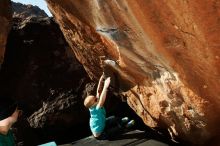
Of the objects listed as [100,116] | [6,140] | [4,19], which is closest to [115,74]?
[100,116]

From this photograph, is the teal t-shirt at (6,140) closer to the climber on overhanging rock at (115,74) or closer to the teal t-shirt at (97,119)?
the climber on overhanging rock at (115,74)

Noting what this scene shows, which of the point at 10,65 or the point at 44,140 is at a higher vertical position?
the point at 10,65

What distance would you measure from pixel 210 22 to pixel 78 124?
8.69m

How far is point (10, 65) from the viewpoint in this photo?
12.6 meters

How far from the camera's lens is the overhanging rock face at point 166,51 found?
3.62 metres

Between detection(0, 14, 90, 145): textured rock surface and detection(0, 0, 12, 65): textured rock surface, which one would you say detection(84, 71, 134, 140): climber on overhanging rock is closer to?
detection(0, 14, 90, 145): textured rock surface

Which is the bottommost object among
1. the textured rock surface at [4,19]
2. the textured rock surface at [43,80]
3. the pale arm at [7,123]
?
the textured rock surface at [43,80]

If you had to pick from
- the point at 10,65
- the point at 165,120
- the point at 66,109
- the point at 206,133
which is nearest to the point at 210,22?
the point at 206,133

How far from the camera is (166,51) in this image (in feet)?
13.8

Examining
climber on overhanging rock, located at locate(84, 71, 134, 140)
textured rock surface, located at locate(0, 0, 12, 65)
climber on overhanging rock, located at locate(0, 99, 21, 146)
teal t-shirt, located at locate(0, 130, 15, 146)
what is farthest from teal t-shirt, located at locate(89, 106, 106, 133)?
textured rock surface, located at locate(0, 0, 12, 65)

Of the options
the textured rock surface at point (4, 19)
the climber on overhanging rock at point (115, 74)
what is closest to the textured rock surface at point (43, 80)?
the textured rock surface at point (4, 19)

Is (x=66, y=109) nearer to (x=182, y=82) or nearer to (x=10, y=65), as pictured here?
(x=10, y=65)

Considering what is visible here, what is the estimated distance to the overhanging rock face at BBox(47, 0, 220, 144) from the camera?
11.9ft

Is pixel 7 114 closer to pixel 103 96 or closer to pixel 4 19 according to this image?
pixel 103 96
